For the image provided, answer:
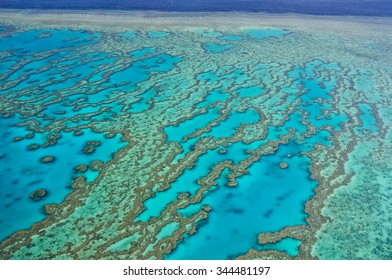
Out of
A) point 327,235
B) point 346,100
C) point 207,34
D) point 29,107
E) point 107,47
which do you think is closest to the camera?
point 327,235

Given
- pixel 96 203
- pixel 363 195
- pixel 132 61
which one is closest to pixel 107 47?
pixel 132 61

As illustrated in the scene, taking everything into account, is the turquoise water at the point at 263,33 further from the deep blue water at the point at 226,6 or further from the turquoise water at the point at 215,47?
the deep blue water at the point at 226,6

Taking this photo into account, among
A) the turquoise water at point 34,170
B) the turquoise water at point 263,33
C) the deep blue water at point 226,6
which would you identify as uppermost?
the deep blue water at point 226,6

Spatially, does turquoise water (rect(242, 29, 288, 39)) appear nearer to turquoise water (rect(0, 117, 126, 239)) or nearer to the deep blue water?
the deep blue water

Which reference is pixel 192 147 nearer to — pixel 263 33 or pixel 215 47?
pixel 215 47

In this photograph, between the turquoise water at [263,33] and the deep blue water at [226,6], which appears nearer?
the turquoise water at [263,33]

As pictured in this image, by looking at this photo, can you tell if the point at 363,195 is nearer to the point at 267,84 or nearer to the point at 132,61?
the point at 267,84

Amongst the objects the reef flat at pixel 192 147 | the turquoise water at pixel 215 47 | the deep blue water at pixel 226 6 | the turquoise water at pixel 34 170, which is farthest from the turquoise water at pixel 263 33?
the turquoise water at pixel 34 170

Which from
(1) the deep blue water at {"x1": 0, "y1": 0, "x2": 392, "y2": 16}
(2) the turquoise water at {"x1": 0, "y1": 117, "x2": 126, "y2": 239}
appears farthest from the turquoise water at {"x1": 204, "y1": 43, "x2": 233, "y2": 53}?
(2) the turquoise water at {"x1": 0, "y1": 117, "x2": 126, "y2": 239}
